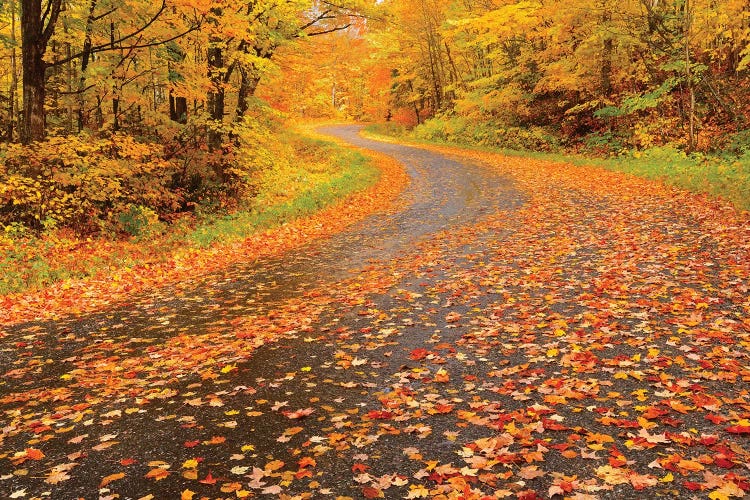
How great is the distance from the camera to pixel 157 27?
15.5 m

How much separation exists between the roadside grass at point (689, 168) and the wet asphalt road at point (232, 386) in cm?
734

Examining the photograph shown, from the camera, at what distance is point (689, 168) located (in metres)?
16.3

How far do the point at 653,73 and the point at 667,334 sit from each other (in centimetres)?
2055

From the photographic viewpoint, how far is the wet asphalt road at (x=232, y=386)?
430 cm

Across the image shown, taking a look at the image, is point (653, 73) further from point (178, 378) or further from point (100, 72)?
point (178, 378)

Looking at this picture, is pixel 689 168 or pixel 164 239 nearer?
pixel 164 239

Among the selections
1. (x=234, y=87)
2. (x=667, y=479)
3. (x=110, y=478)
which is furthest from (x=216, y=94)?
(x=667, y=479)

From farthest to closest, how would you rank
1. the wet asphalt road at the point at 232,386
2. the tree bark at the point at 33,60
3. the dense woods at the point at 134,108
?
the dense woods at the point at 134,108
the tree bark at the point at 33,60
the wet asphalt road at the point at 232,386

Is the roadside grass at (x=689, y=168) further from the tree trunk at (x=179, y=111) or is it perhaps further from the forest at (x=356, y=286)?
the tree trunk at (x=179, y=111)

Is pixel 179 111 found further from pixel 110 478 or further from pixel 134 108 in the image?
pixel 110 478

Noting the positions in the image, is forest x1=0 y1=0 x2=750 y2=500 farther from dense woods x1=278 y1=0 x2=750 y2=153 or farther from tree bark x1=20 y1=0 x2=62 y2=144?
dense woods x1=278 y1=0 x2=750 y2=153

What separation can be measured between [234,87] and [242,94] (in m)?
1.21

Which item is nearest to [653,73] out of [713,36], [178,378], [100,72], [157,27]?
[713,36]

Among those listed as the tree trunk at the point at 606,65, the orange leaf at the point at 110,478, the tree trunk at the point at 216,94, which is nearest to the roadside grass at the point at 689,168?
the tree trunk at the point at 606,65
